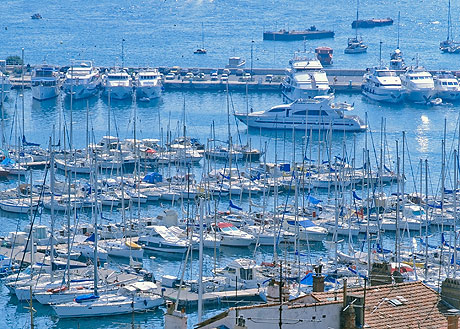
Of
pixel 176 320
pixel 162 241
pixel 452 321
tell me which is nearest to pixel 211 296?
pixel 162 241

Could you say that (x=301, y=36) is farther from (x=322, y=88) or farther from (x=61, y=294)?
(x=61, y=294)

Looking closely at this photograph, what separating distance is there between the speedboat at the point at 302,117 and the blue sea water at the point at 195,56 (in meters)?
0.82

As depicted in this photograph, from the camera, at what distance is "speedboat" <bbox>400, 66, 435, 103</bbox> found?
103312 millimetres

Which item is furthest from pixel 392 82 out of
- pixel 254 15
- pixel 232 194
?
pixel 254 15

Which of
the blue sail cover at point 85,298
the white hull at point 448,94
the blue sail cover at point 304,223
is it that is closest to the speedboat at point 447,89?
the white hull at point 448,94

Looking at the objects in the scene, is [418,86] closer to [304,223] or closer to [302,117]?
[302,117]

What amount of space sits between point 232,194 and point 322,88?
32.5 m

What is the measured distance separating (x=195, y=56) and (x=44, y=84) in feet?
116

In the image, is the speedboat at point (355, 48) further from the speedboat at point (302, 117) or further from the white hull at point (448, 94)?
the speedboat at point (302, 117)

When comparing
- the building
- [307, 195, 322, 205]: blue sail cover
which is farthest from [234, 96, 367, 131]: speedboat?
the building

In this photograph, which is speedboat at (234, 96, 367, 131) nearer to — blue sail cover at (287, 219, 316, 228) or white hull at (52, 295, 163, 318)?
blue sail cover at (287, 219, 316, 228)

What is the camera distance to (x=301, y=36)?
151m

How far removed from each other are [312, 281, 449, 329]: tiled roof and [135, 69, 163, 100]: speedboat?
267ft

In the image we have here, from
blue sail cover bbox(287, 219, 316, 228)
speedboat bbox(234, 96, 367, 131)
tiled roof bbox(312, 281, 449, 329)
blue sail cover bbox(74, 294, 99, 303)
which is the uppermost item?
tiled roof bbox(312, 281, 449, 329)
